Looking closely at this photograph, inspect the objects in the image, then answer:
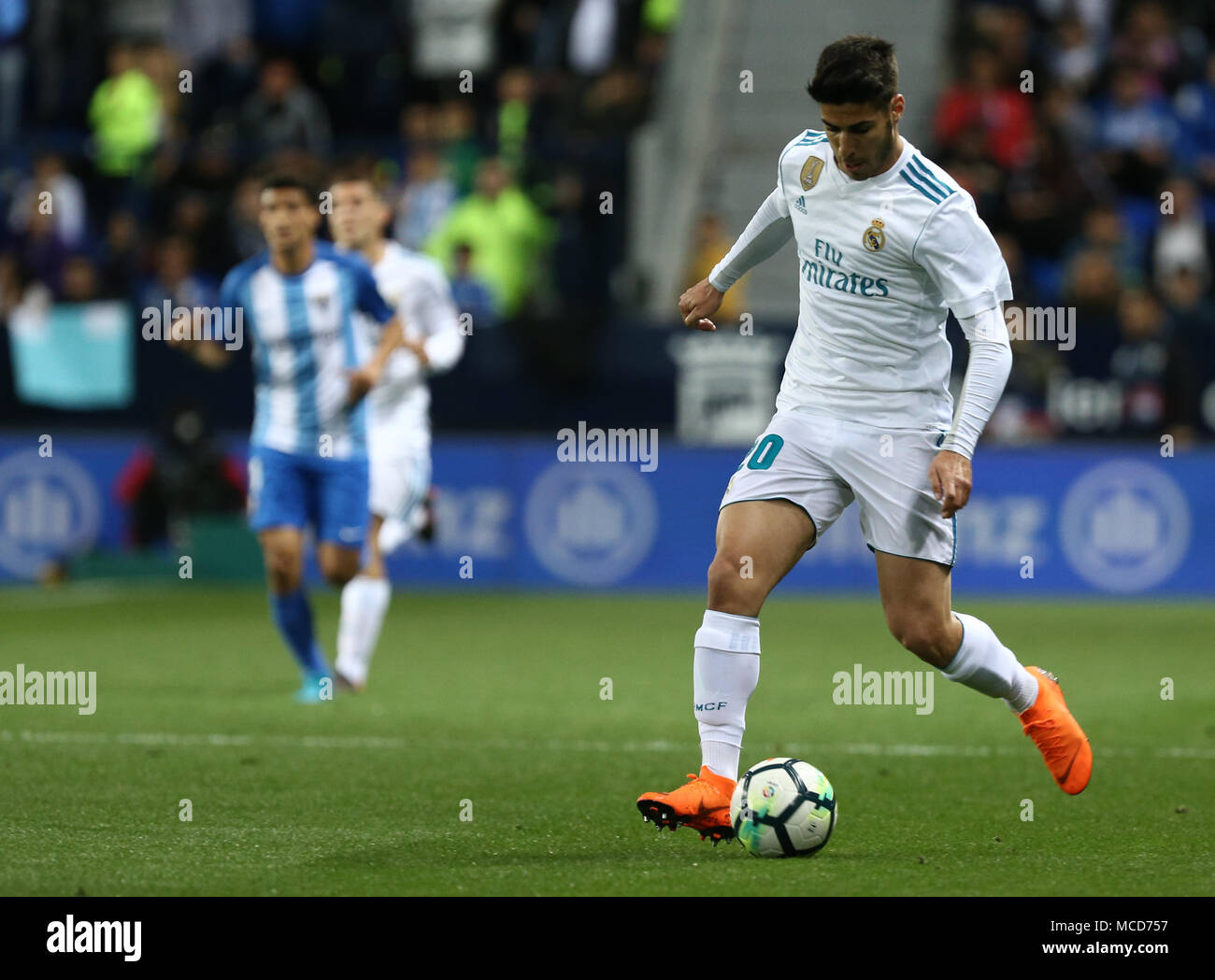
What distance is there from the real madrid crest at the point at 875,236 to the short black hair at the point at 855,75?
0.37 m

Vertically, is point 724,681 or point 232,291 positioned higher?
point 232,291

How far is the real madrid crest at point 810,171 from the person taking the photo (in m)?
6.25

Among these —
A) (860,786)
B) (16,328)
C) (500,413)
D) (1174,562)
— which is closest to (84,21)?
(16,328)

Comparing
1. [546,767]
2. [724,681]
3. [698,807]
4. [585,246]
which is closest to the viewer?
[698,807]

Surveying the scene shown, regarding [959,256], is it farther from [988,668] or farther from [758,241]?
[988,668]

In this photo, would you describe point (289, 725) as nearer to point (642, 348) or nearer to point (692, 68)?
point (642, 348)

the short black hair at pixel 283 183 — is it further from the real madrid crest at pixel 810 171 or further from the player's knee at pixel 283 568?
the real madrid crest at pixel 810 171

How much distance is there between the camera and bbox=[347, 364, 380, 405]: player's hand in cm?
970

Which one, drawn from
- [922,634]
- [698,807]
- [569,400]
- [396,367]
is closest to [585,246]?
[569,400]

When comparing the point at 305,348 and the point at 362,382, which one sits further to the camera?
the point at 305,348

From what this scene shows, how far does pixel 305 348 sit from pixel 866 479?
435 centimetres

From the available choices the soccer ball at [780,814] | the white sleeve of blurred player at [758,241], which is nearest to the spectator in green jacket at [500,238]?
the white sleeve of blurred player at [758,241]

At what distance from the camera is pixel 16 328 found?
1717 cm

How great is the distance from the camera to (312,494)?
32.9 ft
